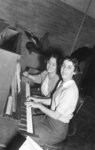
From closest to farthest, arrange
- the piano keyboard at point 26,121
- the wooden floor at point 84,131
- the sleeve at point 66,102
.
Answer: the piano keyboard at point 26,121 < the sleeve at point 66,102 < the wooden floor at point 84,131

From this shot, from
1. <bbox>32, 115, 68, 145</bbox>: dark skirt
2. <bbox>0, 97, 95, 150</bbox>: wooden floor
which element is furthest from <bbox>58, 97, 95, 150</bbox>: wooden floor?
<bbox>32, 115, 68, 145</bbox>: dark skirt

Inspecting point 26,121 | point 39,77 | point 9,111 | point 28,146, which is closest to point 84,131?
point 39,77

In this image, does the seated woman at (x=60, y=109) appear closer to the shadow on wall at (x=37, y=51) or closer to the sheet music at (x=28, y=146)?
the sheet music at (x=28, y=146)

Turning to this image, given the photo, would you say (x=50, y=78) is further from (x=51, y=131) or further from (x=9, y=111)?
(x=9, y=111)

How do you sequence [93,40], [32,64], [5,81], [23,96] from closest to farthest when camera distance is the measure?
1. [5,81]
2. [23,96]
3. [32,64]
4. [93,40]

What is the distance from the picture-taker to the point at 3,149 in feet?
6.59

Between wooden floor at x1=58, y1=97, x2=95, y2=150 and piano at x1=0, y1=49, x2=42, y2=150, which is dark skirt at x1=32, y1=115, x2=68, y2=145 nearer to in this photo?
piano at x1=0, y1=49, x2=42, y2=150

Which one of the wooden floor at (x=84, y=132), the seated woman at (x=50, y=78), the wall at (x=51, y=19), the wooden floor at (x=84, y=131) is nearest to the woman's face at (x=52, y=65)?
the seated woman at (x=50, y=78)

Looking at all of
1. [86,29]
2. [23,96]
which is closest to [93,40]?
[86,29]

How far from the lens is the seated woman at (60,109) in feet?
8.10

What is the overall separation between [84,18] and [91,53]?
96cm

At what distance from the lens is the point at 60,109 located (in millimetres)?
2469

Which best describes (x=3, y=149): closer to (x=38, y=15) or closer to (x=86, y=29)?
(x=38, y=15)

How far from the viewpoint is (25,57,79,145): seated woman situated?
8.10 ft
